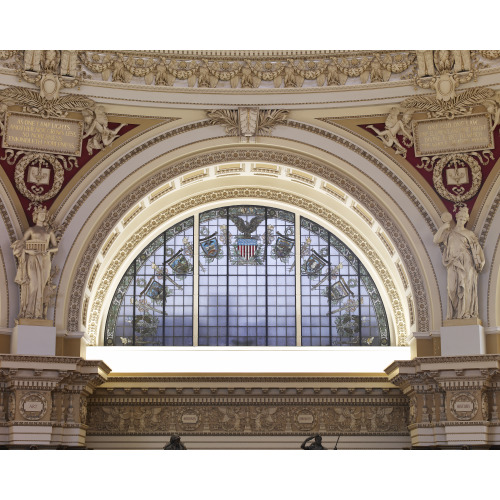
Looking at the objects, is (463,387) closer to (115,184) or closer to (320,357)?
(320,357)

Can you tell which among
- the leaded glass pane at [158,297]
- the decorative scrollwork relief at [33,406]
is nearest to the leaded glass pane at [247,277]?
the leaded glass pane at [158,297]

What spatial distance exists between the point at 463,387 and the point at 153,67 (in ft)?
37.7

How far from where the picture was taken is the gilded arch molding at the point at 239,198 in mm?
26906

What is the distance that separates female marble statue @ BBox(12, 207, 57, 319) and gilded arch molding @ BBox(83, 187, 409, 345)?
326cm

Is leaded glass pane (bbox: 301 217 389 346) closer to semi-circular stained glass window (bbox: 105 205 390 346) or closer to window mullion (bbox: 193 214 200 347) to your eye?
semi-circular stained glass window (bbox: 105 205 390 346)

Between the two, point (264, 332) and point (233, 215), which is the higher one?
point (233, 215)

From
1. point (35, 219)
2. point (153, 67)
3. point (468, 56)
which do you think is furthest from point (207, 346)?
point (468, 56)

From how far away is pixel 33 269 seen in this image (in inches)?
926

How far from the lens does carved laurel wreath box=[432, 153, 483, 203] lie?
24.3 meters

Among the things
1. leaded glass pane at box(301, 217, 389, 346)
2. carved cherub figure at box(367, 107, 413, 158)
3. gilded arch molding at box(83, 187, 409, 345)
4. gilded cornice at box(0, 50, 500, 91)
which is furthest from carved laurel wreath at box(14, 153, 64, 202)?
carved cherub figure at box(367, 107, 413, 158)

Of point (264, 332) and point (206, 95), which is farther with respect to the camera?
point (264, 332)

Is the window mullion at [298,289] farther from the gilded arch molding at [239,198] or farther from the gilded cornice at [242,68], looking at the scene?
the gilded cornice at [242,68]

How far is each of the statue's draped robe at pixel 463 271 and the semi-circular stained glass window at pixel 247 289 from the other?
13.1 feet

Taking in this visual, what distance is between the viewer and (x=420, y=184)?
81.1 feet
